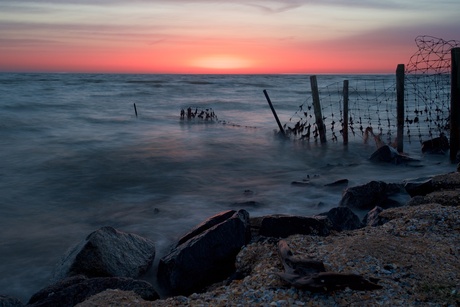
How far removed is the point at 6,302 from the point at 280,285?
110 inches

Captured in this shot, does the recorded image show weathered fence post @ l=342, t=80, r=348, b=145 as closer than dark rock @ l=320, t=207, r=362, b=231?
No

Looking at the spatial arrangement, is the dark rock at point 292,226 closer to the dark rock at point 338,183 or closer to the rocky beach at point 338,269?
the rocky beach at point 338,269

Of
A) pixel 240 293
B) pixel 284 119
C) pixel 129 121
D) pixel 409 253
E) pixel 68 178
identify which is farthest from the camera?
pixel 284 119

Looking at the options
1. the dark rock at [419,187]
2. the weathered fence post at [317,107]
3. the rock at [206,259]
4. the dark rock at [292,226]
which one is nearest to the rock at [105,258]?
the rock at [206,259]

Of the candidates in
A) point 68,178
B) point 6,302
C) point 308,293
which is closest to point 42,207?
point 68,178

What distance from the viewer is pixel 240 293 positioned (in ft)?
11.7

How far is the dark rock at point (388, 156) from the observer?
37.1ft

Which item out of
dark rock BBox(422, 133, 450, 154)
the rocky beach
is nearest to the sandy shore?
the rocky beach

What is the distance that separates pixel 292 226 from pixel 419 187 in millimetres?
3079

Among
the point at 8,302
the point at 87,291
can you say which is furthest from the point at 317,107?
the point at 8,302

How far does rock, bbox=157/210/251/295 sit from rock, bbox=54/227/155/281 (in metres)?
0.55

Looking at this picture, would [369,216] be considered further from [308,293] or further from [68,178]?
[68,178]

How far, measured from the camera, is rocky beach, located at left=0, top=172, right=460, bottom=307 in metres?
3.30

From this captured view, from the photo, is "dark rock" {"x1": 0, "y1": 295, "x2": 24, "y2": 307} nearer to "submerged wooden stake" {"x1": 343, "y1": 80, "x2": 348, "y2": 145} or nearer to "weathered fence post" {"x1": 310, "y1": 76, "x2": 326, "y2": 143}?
"weathered fence post" {"x1": 310, "y1": 76, "x2": 326, "y2": 143}
